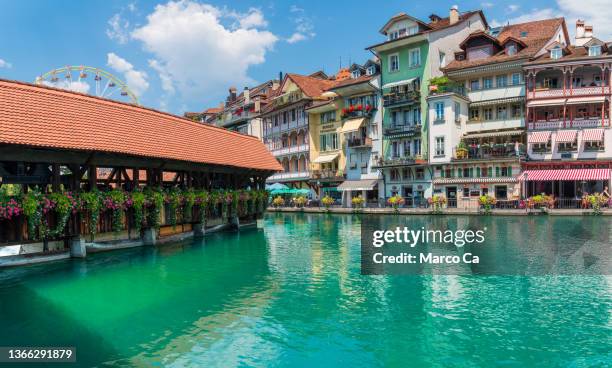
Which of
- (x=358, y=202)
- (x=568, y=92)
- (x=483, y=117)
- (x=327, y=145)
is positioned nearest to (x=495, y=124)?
(x=483, y=117)

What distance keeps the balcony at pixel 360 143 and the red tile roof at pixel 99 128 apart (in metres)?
23.0

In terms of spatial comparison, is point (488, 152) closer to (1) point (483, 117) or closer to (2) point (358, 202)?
(1) point (483, 117)

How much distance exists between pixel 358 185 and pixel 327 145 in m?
7.37

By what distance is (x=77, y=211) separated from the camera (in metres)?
17.5

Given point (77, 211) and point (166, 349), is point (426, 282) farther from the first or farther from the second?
point (77, 211)

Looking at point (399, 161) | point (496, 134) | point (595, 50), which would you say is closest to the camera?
point (595, 50)

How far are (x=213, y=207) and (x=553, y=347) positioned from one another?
20.8 m

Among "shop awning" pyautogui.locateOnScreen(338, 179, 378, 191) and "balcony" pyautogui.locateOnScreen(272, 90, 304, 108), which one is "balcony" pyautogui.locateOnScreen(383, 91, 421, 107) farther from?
"balcony" pyautogui.locateOnScreen(272, 90, 304, 108)

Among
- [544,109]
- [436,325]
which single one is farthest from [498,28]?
[436,325]

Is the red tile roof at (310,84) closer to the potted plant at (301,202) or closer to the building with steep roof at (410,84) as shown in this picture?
the building with steep roof at (410,84)

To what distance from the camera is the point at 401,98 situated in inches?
1812

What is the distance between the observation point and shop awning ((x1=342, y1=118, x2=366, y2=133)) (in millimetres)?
48281

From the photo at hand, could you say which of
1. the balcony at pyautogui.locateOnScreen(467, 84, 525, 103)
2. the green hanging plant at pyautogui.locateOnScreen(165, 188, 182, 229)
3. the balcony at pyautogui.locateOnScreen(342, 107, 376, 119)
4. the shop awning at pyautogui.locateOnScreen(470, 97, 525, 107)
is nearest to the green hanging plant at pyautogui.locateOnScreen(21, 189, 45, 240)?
the green hanging plant at pyautogui.locateOnScreen(165, 188, 182, 229)

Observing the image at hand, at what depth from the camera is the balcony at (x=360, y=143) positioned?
160ft
